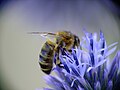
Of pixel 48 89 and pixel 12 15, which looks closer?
pixel 48 89

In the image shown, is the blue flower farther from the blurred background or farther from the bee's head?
the blurred background

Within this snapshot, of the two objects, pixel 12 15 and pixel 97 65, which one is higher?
pixel 12 15

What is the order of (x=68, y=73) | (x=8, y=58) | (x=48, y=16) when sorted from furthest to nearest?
(x=48, y=16)
(x=8, y=58)
(x=68, y=73)

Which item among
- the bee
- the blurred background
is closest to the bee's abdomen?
the bee

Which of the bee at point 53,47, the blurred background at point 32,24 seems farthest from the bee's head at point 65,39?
the blurred background at point 32,24

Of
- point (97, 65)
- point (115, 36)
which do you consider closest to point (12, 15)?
point (115, 36)

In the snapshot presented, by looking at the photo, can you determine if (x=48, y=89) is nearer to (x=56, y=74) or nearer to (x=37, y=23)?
(x=56, y=74)

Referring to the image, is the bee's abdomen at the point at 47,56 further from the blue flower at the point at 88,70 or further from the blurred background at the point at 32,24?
the blurred background at the point at 32,24
